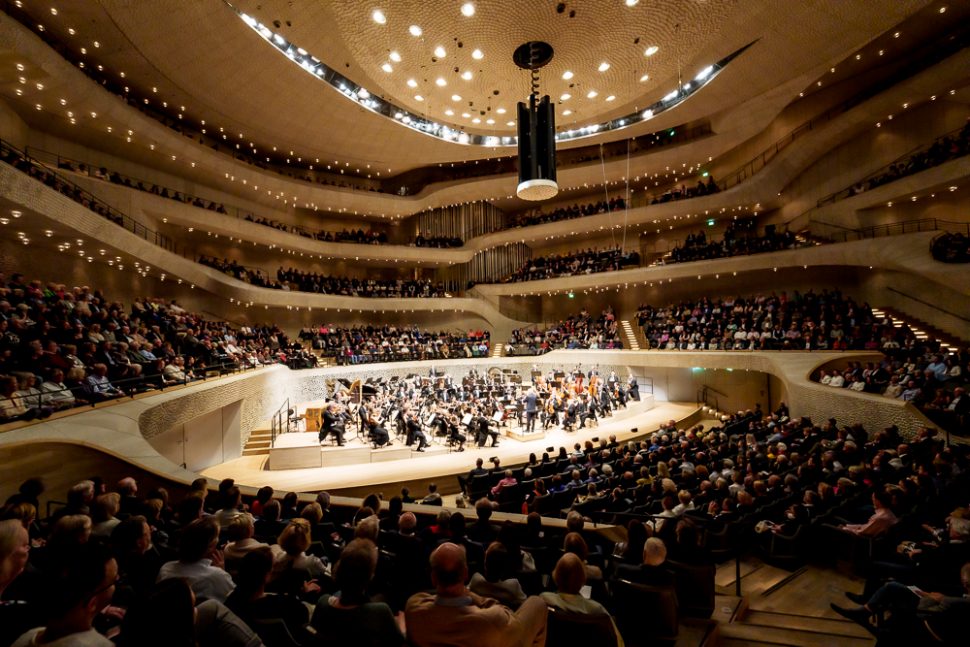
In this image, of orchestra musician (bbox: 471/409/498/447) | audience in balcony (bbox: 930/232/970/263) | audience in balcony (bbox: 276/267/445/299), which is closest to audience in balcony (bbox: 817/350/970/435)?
audience in balcony (bbox: 930/232/970/263)

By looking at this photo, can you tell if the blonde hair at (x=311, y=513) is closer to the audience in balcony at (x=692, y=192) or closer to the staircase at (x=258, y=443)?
the staircase at (x=258, y=443)

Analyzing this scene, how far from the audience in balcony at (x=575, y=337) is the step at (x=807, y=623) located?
58.4ft

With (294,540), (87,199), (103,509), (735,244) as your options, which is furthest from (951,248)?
(87,199)

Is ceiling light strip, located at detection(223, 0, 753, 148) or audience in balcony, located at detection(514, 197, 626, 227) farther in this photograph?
audience in balcony, located at detection(514, 197, 626, 227)

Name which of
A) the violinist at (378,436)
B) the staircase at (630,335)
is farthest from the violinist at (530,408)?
the staircase at (630,335)

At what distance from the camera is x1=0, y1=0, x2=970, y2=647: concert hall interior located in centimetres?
307

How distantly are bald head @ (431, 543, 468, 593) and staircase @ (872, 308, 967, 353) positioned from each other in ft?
53.8

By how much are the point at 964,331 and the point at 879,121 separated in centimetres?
852

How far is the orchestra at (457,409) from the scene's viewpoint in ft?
39.9

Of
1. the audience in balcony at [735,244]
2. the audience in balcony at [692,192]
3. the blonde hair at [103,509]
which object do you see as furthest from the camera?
the audience in balcony at [692,192]

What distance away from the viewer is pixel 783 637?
10.4 feet

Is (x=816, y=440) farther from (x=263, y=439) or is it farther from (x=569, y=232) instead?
(x=569, y=232)

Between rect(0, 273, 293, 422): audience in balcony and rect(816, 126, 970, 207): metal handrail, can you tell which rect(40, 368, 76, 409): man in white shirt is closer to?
rect(0, 273, 293, 422): audience in balcony

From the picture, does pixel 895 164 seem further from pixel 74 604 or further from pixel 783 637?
pixel 74 604
